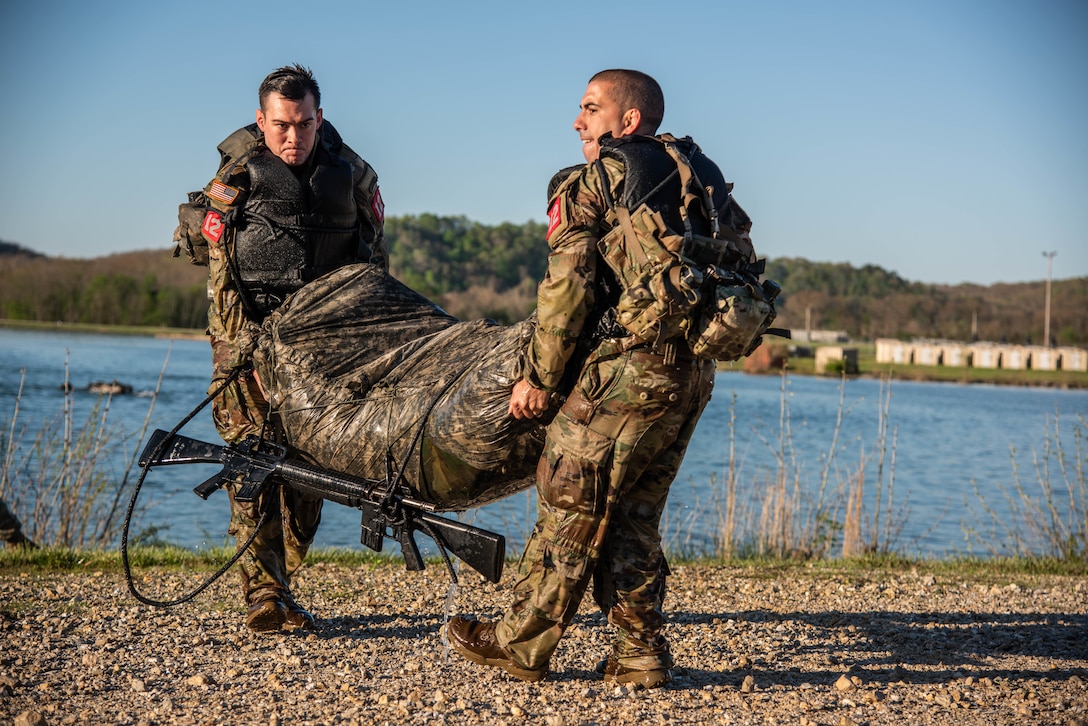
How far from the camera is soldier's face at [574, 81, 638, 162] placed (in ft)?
13.9

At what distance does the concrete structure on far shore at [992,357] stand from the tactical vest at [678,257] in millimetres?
64072

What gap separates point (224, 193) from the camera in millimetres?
4980

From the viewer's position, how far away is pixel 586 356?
13.6 ft

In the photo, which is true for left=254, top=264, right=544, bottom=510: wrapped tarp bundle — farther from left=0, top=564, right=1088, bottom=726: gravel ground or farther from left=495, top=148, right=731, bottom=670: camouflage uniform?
left=0, top=564, right=1088, bottom=726: gravel ground

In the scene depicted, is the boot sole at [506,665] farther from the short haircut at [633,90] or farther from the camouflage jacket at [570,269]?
the short haircut at [633,90]

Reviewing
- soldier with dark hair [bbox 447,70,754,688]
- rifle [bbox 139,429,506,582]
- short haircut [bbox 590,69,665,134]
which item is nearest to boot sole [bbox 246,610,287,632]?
rifle [bbox 139,429,506,582]

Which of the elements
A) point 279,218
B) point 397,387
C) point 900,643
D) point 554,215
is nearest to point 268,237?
point 279,218

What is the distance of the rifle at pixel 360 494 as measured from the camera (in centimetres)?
438

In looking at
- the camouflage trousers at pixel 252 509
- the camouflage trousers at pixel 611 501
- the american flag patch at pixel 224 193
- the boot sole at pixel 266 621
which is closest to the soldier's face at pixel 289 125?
the american flag patch at pixel 224 193

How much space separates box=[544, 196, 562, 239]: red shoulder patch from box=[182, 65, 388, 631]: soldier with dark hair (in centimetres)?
151

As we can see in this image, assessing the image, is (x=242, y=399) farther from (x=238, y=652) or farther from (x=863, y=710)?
(x=863, y=710)

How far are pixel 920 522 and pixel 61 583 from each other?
11892mm

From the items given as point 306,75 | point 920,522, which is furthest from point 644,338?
point 920,522

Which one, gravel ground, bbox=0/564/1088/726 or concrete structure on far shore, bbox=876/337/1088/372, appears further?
concrete structure on far shore, bbox=876/337/1088/372
